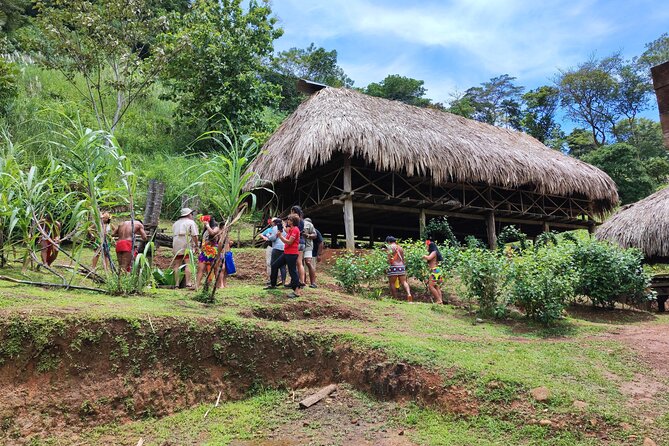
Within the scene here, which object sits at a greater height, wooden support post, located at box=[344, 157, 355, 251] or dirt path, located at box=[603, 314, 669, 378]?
wooden support post, located at box=[344, 157, 355, 251]

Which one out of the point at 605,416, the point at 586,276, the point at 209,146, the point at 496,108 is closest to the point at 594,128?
the point at 496,108

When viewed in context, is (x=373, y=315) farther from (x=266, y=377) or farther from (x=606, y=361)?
(x=606, y=361)

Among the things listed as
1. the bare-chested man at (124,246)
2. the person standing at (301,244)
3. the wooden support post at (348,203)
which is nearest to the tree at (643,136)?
the wooden support post at (348,203)

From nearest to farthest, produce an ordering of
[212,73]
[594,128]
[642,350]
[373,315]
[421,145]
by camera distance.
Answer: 1. [642,350]
2. [373,315]
3. [421,145]
4. [212,73]
5. [594,128]

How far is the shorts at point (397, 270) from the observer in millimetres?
7820

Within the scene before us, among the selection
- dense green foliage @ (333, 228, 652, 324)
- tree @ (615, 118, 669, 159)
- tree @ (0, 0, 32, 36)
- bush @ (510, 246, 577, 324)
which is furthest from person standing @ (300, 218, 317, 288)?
tree @ (615, 118, 669, 159)

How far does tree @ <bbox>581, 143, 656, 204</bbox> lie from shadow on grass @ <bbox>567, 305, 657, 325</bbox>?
1459cm

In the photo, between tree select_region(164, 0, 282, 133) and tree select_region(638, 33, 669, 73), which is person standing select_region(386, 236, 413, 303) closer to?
tree select_region(164, 0, 282, 133)

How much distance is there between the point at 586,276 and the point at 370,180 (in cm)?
505

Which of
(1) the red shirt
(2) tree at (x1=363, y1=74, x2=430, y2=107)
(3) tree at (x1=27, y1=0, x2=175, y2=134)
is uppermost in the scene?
(2) tree at (x1=363, y1=74, x2=430, y2=107)

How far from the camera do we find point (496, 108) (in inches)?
1308

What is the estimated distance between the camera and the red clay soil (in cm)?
339

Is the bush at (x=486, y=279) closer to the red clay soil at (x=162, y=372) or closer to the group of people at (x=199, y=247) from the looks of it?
the red clay soil at (x=162, y=372)

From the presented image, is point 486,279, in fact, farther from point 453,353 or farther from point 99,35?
point 99,35
